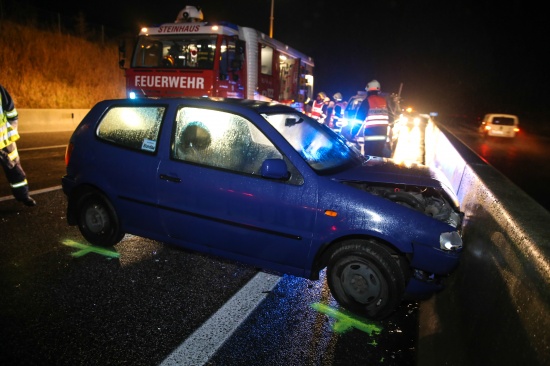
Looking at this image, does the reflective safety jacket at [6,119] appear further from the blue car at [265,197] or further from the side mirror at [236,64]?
the side mirror at [236,64]

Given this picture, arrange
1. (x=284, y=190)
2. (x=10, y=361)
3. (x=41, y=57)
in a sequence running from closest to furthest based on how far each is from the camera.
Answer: (x=10, y=361), (x=284, y=190), (x=41, y=57)

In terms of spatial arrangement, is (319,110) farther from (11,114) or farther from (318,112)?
(11,114)

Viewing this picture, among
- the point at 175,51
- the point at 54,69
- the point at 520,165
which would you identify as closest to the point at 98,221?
the point at 175,51

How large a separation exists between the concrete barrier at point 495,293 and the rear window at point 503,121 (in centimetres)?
2072

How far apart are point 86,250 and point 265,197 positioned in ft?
7.10

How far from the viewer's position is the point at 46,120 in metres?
13.5

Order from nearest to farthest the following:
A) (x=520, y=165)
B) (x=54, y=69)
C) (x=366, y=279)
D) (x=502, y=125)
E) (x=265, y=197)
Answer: (x=366, y=279) → (x=265, y=197) → (x=520, y=165) → (x=54, y=69) → (x=502, y=125)

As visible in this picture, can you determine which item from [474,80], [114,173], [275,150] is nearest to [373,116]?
[275,150]

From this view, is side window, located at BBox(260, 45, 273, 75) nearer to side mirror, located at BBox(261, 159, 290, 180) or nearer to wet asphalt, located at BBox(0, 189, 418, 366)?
wet asphalt, located at BBox(0, 189, 418, 366)

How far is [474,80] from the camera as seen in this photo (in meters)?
60.8

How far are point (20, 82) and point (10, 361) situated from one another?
56.7 ft

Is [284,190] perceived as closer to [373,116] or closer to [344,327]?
[344,327]

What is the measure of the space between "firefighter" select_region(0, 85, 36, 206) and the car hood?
4.28 meters

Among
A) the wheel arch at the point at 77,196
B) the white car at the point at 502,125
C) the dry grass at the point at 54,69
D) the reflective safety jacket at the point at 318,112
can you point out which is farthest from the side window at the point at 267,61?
the white car at the point at 502,125
